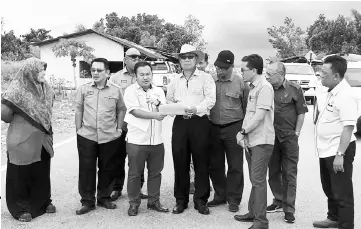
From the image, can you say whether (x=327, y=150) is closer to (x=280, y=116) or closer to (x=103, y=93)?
(x=280, y=116)

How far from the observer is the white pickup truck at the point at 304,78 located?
63.1 feet

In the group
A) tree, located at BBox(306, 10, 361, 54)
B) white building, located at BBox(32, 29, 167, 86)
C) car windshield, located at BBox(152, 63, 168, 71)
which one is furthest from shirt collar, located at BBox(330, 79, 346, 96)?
tree, located at BBox(306, 10, 361, 54)

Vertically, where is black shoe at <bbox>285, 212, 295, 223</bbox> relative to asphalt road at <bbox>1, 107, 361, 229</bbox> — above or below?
above

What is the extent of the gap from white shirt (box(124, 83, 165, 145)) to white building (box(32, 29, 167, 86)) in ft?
81.0

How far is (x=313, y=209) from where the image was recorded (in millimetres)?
5422

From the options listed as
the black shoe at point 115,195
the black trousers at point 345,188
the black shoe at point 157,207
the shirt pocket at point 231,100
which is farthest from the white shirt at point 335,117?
the black shoe at point 115,195

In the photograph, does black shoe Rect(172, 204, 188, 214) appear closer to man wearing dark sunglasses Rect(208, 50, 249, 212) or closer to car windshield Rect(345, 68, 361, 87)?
man wearing dark sunglasses Rect(208, 50, 249, 212)

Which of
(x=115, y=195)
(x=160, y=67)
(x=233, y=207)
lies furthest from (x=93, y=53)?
(x=233, y=207)

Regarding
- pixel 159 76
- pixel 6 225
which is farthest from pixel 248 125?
pixel 159 76

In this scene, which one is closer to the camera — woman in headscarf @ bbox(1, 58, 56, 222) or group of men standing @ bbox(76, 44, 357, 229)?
woman in headscarf @ bbox(1, 58, 56, 222)

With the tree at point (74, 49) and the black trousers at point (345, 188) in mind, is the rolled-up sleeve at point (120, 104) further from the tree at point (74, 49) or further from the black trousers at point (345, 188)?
the tree at point (74, 49)

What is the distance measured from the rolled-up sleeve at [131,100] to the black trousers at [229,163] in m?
1.08

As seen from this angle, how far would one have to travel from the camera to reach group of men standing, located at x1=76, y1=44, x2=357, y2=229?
5066mm

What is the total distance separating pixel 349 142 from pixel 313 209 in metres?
1.50
